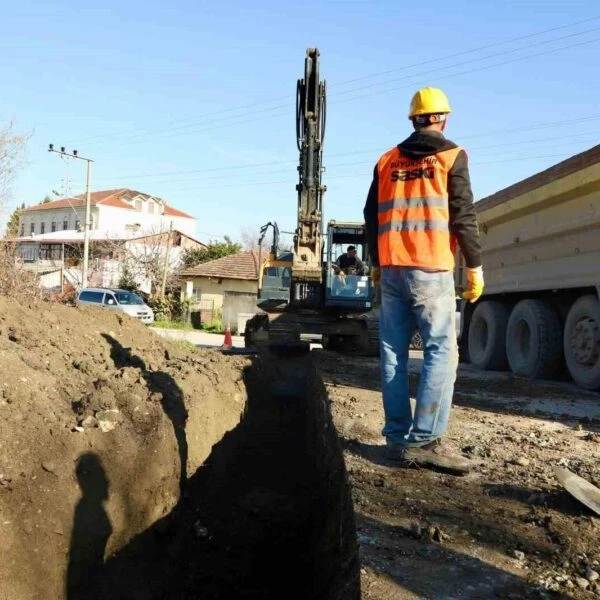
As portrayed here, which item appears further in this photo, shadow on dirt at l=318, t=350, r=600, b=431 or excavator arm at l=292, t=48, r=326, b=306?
excavator arm at l=292, t=48, r=326, b=306

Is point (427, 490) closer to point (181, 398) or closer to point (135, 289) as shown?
point (181, 398)

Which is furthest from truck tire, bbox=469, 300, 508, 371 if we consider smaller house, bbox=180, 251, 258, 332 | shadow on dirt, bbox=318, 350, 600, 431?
smaller house, bbox=180, 251, 258, 332

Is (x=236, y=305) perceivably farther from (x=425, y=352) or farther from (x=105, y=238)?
(x=425, y=352)

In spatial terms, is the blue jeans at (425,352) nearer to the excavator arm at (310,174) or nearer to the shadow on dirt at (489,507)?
the shadow on dirt at (489,507)

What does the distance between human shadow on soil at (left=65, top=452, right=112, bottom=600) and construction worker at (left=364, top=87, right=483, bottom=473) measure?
5.74ft

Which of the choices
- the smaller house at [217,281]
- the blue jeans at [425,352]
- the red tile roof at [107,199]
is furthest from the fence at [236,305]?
the red tile roof at [107,199]

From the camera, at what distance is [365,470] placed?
334cm

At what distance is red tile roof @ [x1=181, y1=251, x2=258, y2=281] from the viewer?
36.5 meters

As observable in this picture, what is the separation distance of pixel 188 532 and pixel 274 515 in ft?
2.25

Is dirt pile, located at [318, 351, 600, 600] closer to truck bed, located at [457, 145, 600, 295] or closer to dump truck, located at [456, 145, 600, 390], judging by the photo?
dump truck, located at [456, 145, 600, 390]

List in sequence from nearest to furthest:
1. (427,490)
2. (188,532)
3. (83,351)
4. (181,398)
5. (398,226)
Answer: (427,490) → (398,226) → (188,532) → (181,398) → (83,351)

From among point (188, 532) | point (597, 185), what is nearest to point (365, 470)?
point (188, 532)

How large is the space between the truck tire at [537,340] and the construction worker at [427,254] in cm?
472

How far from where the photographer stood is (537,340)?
798cm
